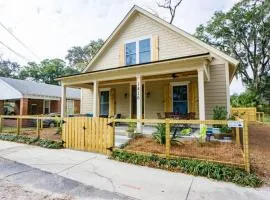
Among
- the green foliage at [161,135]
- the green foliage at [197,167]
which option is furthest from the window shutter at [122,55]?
the green foliage at [197,167]

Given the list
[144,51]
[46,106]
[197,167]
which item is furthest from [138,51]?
[46,106]

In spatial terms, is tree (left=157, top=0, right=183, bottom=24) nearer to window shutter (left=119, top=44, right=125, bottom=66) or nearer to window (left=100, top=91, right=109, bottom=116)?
window shutter (left=119, top=44, right=125, bottom=66)

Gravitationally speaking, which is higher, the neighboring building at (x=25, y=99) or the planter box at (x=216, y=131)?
the neighboring building at (x=25, y=99)

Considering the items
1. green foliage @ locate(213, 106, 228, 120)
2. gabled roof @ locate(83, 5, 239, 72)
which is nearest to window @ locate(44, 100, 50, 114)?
gabled roof @ locate(83, 5, 239, 72)

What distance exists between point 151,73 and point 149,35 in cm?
380

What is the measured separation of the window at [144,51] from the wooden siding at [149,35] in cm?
40

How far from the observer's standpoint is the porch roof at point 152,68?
689cm

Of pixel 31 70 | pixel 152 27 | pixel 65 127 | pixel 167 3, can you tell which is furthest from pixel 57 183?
pixel 31 70

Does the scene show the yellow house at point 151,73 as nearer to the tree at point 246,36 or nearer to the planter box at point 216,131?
the planter box at point 216,131

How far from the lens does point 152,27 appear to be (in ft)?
35.1

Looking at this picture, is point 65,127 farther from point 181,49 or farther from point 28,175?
point 181,49

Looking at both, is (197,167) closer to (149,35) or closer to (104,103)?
(149,35)

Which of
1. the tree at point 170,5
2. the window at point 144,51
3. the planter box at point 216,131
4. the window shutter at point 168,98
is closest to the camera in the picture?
the planter box at point 216,131

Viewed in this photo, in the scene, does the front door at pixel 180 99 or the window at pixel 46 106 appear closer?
the front door at pixel 180 99
